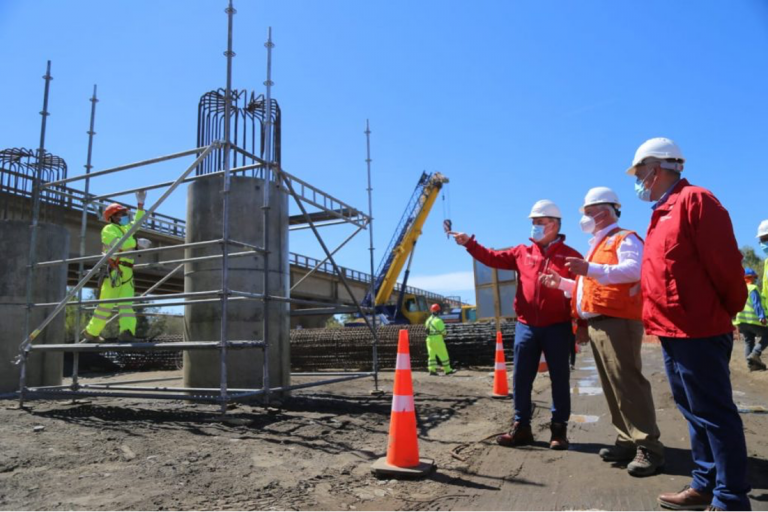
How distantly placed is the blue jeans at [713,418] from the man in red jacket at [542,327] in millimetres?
1382

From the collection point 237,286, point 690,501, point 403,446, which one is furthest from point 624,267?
point 237,286

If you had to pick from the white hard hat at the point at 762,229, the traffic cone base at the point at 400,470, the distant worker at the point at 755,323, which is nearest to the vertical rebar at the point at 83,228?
the traffic cone base at the point at 400,470

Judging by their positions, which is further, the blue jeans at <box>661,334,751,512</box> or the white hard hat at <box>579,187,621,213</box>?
the white hard hat at <box>579,187,621,213</box>

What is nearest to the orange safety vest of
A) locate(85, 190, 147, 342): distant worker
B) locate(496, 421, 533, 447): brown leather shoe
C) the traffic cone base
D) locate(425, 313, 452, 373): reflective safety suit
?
locate(496, 421, 533, 447): brown leather shoe

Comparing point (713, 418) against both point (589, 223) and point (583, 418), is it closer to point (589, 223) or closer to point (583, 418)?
point (589, 223)

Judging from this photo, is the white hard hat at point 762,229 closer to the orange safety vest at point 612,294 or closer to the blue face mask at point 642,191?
the orange safety vest at point 612,294

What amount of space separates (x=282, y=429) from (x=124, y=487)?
1.86 m

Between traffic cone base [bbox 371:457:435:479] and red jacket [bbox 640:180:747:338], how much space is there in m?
1.65

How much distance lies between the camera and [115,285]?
261 inches

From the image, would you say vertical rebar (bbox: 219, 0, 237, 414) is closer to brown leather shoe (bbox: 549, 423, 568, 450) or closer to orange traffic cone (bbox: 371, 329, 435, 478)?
orange traffic cone (bbox: 371, 329, 435, 478)

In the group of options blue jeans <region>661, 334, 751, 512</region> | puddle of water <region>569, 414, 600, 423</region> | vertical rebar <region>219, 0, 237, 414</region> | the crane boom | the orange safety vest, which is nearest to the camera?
blue jeans <region>661, 334, 751, 512</region>

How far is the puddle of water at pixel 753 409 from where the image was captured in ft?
18.2

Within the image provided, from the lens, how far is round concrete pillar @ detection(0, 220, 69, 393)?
7707 millimetres

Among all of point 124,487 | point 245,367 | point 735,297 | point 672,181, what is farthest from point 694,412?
point 245,367
